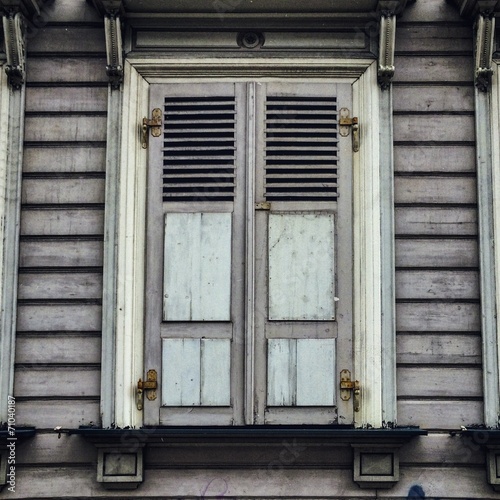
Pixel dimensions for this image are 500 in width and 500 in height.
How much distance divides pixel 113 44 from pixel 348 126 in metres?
2.52

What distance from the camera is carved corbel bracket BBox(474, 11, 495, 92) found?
830 centimetres

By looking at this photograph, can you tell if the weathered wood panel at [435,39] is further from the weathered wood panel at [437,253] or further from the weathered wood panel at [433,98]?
the weathered wood panel at [437,253]

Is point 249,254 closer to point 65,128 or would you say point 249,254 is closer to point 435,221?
point 435,221

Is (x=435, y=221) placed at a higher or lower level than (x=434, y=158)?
lower

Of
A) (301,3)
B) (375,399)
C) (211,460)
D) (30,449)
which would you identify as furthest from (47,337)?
(301,3)

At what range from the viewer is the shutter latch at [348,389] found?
8.01m

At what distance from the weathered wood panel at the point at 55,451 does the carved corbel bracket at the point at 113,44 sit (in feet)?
12.1

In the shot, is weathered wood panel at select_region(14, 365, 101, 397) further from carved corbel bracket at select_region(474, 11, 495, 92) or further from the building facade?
carved corbel bracket at select_region(474, 11, 495, 92)

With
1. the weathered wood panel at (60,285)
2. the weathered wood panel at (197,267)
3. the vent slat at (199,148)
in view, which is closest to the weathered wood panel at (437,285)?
the weathered wood panel at (197,267)

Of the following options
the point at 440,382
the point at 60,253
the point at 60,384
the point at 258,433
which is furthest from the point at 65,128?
the point at 440,382

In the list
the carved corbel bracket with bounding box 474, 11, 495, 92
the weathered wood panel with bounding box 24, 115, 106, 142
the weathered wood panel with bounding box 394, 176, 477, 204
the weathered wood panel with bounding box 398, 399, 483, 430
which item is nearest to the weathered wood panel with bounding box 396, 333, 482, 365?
the weathered wood panel with bounding box 398, 399, 483, 430

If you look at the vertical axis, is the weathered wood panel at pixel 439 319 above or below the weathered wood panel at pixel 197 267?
below

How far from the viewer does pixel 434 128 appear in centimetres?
849

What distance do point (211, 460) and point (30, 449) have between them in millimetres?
1769
